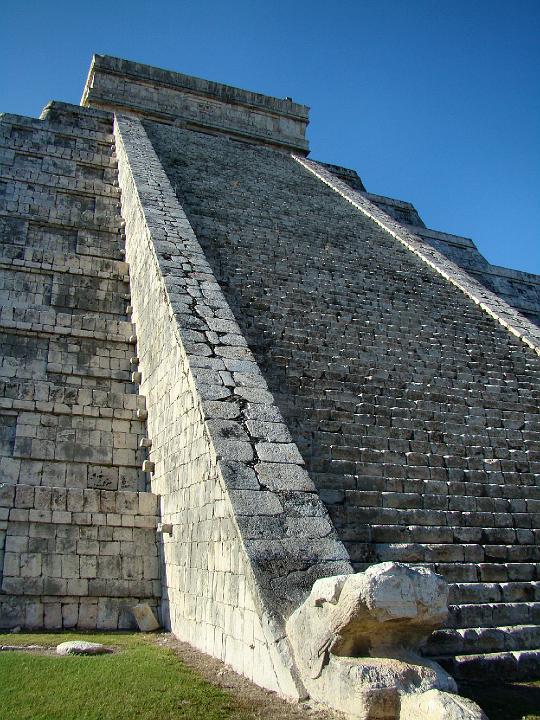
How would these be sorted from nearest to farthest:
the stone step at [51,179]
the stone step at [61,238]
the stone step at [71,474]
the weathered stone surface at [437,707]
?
the weathered stone surface at [437,707] < the stone step at [71,474] < the stone step at [61,238] < the stone step at [51,179]

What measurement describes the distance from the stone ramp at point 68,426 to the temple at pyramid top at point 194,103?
829 cm

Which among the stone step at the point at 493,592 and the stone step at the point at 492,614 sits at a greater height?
the stone step at the point at 493,592

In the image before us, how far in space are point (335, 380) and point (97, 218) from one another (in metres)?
5.70

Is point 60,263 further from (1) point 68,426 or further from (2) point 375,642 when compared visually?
(2) point 375,642

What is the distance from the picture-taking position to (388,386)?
7.36 metres

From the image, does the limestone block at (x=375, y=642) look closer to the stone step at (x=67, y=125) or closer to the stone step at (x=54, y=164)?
the stone step at (x=54, y=164)

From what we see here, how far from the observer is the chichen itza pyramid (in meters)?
4.21

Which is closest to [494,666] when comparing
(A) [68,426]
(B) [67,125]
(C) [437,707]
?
(C) [437,707]

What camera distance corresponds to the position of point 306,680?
3465mm

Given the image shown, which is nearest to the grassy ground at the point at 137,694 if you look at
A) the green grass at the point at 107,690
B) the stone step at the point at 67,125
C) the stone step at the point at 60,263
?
the green grass at the point at 107,690

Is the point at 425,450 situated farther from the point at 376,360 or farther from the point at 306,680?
the point at 306,680

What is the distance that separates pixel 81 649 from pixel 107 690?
3.45 ft

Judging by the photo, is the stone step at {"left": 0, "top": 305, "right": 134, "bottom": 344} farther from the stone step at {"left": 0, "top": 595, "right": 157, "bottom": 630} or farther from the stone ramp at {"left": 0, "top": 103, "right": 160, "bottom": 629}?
the stone step at {"left": 0, "top": 595, "right": 157, "bottom": 630}

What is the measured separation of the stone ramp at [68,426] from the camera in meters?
5.98
